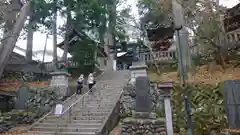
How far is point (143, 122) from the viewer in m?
7.21

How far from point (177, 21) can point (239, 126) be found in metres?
3.93

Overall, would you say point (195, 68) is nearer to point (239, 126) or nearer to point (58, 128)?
point (239, 126)

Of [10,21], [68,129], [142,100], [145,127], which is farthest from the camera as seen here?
[10,21]

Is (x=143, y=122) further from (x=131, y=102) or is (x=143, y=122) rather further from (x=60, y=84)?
(x=60, y=84)

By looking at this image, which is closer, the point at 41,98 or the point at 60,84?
the point at 41,98

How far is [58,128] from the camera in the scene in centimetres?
800

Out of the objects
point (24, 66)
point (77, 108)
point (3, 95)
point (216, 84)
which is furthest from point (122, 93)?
point (24, 66)

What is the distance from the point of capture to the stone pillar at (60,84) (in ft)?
41.3

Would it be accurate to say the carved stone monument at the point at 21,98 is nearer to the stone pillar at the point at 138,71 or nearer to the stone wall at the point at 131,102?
the stone wall at the point at 131,102

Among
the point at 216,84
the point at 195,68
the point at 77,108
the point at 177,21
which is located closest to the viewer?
the point at 177,21

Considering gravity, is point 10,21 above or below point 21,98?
above

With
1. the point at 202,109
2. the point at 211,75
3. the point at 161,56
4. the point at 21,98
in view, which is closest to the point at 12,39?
the point at 21,98

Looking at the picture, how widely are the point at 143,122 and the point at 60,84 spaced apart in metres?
7.87

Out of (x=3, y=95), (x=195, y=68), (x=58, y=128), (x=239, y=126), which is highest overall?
(x=195, y=68)
